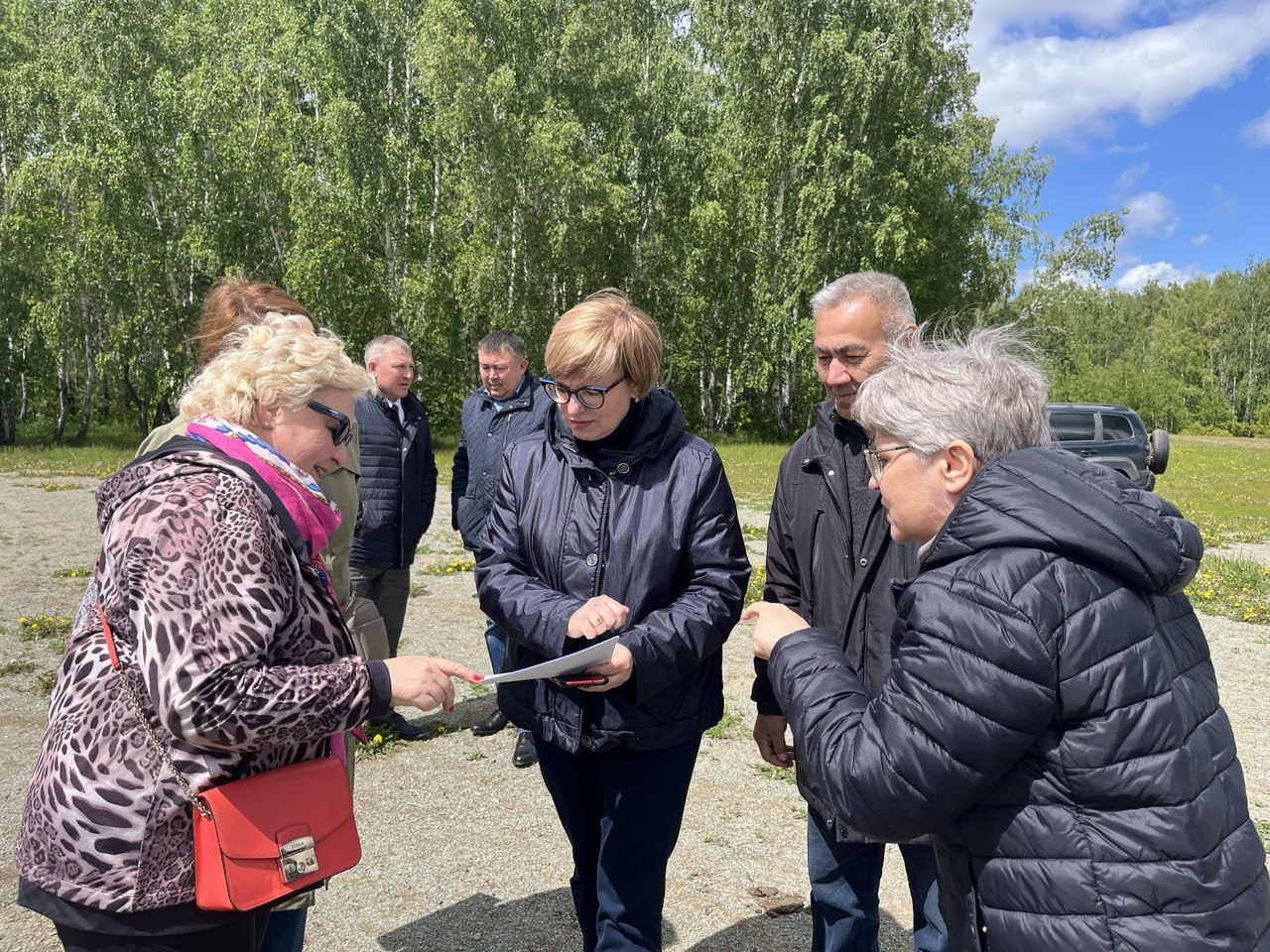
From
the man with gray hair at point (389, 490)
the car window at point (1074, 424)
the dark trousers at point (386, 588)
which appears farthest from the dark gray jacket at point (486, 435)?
the car window at point (1074, 424)

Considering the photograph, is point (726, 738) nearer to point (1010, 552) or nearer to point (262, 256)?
point (1010, 552)

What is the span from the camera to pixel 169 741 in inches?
67.1

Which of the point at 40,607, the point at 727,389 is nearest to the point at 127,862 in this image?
the point at 40,607

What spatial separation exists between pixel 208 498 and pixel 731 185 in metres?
27.9

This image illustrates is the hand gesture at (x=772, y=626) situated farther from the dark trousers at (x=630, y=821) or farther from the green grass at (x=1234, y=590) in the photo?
the green grass at (x=1234, y=590)

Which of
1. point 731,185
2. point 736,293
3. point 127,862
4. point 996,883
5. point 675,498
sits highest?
point 731,185

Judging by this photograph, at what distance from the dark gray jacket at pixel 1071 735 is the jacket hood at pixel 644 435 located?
46.9 inches

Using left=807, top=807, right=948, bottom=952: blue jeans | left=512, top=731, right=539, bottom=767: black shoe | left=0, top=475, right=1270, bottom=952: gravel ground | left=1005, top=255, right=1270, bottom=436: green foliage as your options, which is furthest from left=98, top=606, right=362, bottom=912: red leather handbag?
left=1005, top=255, right=1270, bottom=436: green foliage

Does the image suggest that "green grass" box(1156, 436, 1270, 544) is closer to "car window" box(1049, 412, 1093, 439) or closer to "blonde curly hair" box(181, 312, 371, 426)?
"car window" box(1049, 412, 1093, 439)

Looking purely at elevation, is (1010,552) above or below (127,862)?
above

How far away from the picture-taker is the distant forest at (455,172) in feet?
80.2

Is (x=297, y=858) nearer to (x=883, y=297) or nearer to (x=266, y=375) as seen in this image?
(x=266, y=375)

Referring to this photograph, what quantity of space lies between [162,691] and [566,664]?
82 cm

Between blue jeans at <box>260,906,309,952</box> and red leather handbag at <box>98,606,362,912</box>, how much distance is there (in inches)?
27.3
